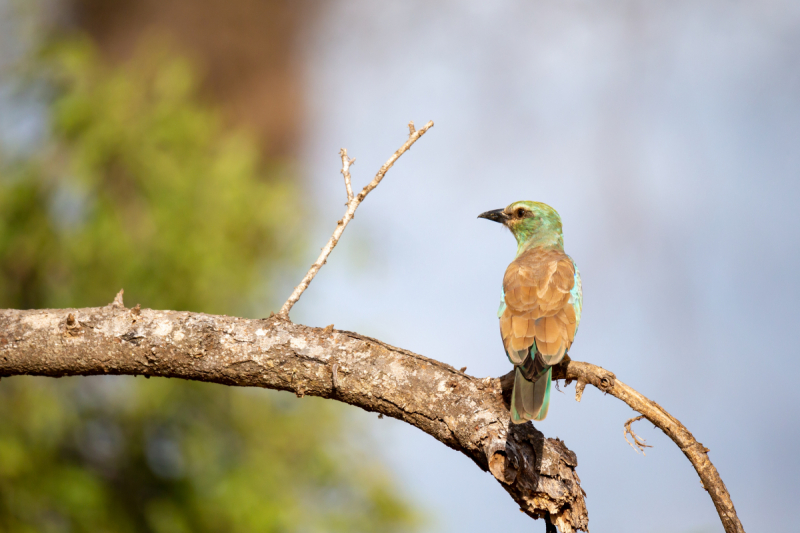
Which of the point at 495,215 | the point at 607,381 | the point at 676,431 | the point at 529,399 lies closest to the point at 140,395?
the point at 495,215

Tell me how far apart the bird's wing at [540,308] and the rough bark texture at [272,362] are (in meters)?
0.22

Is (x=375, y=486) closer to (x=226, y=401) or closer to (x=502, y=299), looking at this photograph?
(x=226, y=401)

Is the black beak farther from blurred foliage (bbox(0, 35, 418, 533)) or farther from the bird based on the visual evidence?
blurred foliage (bbox(0, 35, 418, 533))

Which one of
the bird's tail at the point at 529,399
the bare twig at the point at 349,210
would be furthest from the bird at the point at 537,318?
the bare twig at the point at 349,210

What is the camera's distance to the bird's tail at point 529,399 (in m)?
2.01

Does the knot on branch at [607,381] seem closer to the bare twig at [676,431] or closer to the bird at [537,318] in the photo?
the bare twig at [676,431]

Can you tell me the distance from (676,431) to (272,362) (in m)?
1.23

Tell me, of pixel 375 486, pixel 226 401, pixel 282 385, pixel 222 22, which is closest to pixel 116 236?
pixel 226 401

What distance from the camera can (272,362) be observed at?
2186 mm

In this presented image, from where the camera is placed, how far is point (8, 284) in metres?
5.08

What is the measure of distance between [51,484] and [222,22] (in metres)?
5.39

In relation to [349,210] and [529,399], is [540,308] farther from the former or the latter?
[349,210]

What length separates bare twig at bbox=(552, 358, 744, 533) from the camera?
1884mm

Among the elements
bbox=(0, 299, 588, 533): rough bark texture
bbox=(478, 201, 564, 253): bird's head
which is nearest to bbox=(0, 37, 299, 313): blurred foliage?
bbox=(478, 201, 564, 253): bird's head
